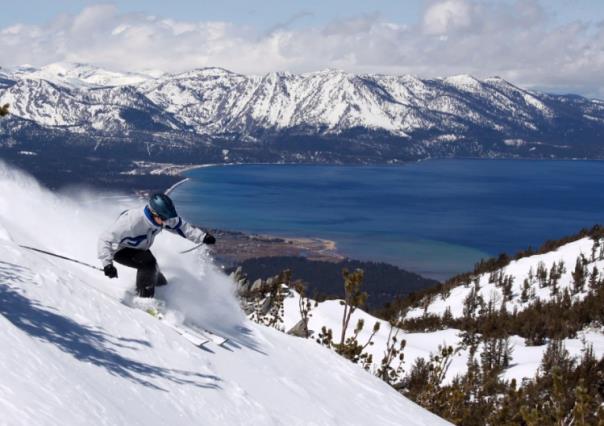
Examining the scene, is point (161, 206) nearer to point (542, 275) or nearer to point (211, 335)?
point (211, 335)

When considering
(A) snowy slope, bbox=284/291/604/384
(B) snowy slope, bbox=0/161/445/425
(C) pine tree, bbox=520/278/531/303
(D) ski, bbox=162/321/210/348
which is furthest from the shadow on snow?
(C) pine tree, bbox=520/278/531/303

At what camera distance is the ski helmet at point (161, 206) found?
26.2 feet

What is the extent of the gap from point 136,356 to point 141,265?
2.21 metres

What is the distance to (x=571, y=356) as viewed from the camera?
2225cm

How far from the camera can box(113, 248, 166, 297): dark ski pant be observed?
8.06 m

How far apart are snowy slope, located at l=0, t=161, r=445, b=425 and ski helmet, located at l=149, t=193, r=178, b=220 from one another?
1212 millimetres

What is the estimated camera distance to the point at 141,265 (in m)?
8.06

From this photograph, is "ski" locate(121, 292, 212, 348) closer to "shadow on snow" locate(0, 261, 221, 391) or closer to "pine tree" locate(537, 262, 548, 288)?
"shadow on snow" locate(0, 261, 221, 391)

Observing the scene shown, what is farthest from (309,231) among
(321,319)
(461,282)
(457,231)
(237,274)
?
(237,274)

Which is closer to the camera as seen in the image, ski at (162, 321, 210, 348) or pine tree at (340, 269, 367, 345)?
ski at (162, 321, 210, 348)

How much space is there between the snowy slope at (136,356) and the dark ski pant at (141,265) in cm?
36

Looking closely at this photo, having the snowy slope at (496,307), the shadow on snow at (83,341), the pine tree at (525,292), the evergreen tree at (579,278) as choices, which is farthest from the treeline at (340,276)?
the shadow on snow at (83,341)

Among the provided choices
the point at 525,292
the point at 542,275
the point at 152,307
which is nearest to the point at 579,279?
the point at 525,292

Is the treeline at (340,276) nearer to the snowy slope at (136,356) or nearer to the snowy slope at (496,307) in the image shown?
the snowy slope at (496,307)
